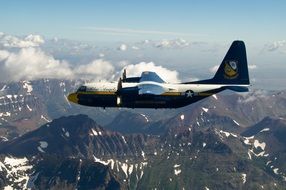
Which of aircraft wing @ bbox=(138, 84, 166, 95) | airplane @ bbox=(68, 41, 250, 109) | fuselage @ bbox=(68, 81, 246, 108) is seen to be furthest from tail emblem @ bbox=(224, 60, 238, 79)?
aircraft wing @ bbox=(138, 84, 166, 95)

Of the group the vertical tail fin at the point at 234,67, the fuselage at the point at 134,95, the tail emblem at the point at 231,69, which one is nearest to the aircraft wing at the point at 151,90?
the fuselage at the point at 134,95

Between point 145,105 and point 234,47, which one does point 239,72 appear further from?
point 145,105

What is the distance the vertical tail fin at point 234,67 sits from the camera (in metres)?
108

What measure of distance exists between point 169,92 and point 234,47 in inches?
924

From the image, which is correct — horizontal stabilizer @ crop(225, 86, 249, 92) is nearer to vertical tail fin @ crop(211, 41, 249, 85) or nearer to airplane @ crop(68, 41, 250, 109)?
airplane @ crop(68, 41, 250, 109)

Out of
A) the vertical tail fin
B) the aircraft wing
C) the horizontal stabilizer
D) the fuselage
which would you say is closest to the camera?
the aircraft wing

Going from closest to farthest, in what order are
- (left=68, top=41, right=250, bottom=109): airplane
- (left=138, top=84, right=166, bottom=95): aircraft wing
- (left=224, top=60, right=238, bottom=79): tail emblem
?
(left=138, top=84, right=166, bottom=95): aircraft wing → (left=68, top=41, right=250, bottom=109): airplane → (left=224, top=60, right=238, bottom=79): tail emblem

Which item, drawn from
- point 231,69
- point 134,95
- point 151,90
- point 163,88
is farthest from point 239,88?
point 134,95

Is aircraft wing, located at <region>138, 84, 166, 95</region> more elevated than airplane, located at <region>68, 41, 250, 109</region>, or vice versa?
aircraft wing, located at <region>138, 84, 166, 95</region>

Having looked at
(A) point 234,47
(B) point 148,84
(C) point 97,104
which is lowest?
(C) point 97,104

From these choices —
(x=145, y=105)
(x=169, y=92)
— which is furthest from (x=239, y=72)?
(x=145, y=105)

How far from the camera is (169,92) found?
104 metres

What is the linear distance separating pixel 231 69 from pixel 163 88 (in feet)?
78.2

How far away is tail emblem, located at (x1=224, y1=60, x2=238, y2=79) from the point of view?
109100 millimetres
